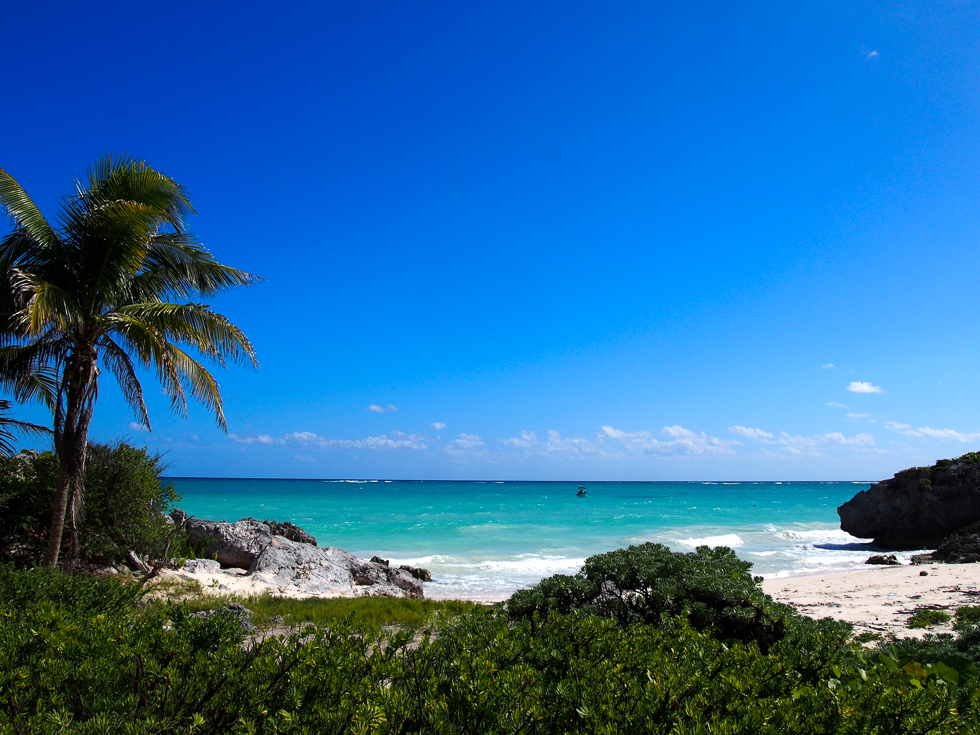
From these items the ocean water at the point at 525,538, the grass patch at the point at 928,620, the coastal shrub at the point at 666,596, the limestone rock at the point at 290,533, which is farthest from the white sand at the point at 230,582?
the grass patch at the point at 928,620

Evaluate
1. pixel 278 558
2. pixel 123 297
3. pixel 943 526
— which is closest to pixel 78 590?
pixel 123 297

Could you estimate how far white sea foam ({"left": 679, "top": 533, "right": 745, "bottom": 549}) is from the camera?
29781 millimetres

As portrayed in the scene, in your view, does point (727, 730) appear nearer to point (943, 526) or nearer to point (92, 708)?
point (92, 708)

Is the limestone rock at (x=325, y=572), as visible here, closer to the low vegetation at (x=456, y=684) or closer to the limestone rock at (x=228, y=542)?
the limestone rock at (x=228, y=542)

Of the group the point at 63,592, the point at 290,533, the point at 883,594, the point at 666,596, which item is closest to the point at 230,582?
the point at 290,533

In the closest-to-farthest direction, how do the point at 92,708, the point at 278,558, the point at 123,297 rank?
the point at 92,708 < the point at 123,297 < the point at 278,558

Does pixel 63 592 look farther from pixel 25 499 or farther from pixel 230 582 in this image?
pixel 230 582

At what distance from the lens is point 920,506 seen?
2473 cm

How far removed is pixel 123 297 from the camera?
10367 millimetres

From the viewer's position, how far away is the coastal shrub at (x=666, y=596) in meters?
5.44

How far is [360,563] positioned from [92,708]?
1410 centimetres

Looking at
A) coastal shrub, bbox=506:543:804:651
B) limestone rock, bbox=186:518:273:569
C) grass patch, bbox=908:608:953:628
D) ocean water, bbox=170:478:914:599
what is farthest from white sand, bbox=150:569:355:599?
grass patch, bbox=908:608:953:628

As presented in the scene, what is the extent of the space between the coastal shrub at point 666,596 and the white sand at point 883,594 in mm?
5002

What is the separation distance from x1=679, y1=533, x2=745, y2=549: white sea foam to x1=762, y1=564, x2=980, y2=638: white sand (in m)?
11.8
